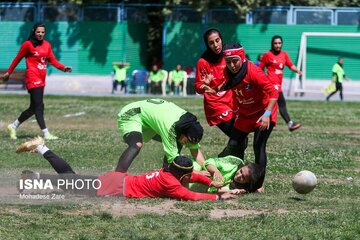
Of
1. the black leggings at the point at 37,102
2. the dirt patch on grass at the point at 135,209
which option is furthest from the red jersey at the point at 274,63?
the dirt patch on grass at the point at 135,209

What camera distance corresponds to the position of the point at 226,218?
905 centimetres

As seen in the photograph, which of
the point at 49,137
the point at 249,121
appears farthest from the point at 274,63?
the point at 249,121

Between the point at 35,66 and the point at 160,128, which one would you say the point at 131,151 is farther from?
the point at 35,66

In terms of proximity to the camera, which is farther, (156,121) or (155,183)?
(156,121)

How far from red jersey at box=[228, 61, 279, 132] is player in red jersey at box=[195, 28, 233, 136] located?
1.90 ft

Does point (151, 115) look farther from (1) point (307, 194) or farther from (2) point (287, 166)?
(2) point (287, 166)

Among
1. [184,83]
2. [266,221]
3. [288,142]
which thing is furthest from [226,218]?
[184,83]

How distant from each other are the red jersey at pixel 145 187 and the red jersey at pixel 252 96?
1.53m

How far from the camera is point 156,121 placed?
10.8m

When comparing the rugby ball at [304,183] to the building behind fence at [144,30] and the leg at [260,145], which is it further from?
the building behind fence at [144,30]

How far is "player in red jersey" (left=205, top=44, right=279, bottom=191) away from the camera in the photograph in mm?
11102

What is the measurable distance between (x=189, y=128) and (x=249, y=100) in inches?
53.2

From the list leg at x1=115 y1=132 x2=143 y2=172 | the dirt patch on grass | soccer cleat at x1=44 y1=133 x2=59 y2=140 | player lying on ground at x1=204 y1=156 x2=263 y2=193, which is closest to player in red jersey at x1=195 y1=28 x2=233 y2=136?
player lying on ground at x1=204 y1=156 x2=263 y2=193

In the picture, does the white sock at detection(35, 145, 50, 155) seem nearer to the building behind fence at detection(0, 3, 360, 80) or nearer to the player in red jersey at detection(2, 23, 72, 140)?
the player in red jersey at detection(2, 23, 72, 140)
